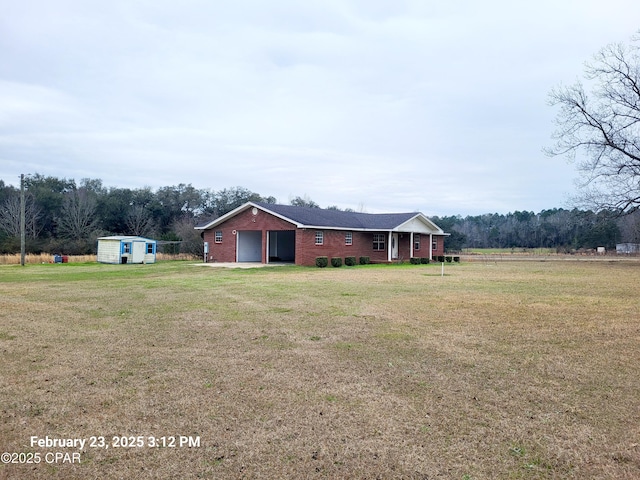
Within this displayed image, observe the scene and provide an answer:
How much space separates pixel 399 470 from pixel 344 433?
28.3 inches

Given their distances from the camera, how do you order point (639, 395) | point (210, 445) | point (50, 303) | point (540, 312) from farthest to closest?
point (50, 303) < point (540, 312) < point (639, 395) < point (210, 445)

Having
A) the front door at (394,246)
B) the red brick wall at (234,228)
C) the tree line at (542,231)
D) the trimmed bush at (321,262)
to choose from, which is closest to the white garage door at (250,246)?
the red brick wall at (234,228)

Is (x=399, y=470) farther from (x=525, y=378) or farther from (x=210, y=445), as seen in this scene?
(x=525, y=378)

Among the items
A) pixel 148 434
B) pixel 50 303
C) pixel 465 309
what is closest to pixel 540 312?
pixel 465 309

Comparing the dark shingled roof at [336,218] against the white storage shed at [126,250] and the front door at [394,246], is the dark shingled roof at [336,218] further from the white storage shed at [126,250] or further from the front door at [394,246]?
the white storage shed at [126,250]

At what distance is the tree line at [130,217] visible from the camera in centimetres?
4075

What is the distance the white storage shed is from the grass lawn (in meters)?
22.7

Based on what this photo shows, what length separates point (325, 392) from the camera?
16.8 ft

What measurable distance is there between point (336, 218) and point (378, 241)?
12.2ft

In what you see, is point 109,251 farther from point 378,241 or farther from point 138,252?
point 378,241

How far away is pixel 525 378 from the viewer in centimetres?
567

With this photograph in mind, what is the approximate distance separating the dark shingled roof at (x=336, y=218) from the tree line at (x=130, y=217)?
32.8 ft

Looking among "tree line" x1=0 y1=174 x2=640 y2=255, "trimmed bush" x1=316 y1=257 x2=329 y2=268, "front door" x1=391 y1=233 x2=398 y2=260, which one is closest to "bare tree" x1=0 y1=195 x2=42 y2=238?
"tree line" x1=0 y1=174 x2=640 y2=255

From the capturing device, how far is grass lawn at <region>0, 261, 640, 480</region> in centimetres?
366
